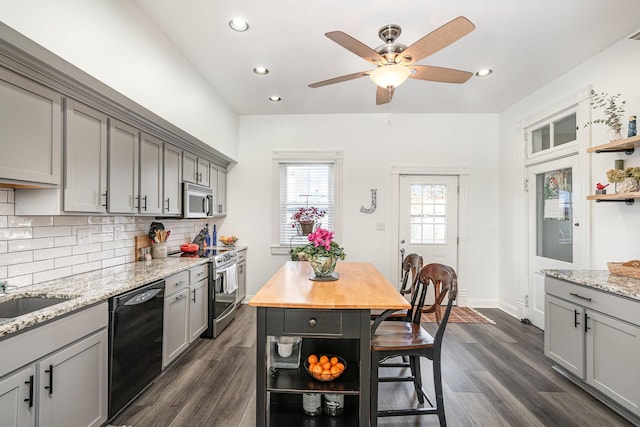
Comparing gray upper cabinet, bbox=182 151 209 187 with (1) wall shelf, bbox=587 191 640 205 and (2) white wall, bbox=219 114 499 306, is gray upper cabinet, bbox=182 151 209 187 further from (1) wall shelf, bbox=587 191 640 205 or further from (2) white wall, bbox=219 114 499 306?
(1) wall shelf, bbox=587 191 640 205

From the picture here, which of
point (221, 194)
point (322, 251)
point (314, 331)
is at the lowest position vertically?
point (314, 331)

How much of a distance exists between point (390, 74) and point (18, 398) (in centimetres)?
267

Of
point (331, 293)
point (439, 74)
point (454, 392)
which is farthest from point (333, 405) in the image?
point (439, 74)

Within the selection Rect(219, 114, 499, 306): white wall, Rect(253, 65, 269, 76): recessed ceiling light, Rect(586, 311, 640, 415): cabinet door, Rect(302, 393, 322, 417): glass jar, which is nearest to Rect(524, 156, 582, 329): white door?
Rect(219, 114, 499, 306): white wall

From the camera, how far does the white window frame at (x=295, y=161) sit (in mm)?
4652

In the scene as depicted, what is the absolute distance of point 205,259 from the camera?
3287 mm

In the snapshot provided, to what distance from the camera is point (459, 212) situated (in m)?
4.63

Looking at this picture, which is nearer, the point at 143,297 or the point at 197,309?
the point at 143,297

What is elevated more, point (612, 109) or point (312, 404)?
point (612, 109)

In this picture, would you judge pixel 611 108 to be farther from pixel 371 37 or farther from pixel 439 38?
pixel 371 37

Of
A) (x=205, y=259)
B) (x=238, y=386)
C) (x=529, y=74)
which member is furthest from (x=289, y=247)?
(x=529, y=74)

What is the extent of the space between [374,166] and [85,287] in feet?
12.5

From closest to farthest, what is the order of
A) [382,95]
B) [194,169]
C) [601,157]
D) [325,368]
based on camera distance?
[325,368] → [382,95] → [601,157] → [194,169]

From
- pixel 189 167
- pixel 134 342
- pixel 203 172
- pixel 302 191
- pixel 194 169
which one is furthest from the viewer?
pixel 302 191
